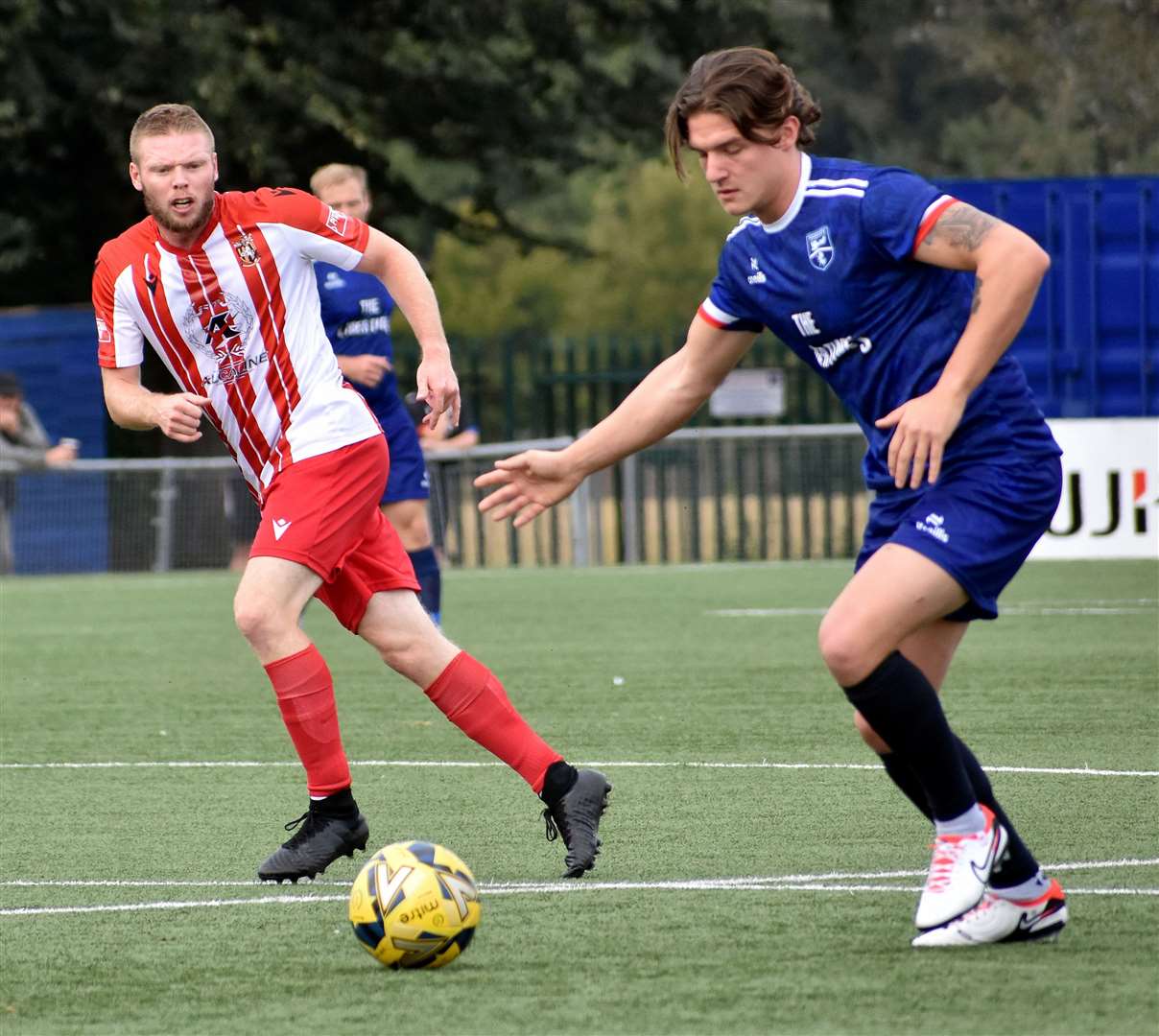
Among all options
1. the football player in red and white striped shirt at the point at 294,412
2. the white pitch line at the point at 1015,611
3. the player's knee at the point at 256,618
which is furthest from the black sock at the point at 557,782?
the white pitch line at the point at 1015,611

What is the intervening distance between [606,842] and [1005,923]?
5.52ft

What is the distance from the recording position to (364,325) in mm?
10805

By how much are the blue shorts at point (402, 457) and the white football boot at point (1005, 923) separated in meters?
6.20

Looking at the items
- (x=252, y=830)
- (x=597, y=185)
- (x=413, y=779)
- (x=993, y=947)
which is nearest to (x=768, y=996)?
(x=993, y=947)

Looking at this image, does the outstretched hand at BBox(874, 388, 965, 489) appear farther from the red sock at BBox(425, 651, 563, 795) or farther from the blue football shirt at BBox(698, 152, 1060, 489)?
the red sock at BBox(425, 651, 563, 795)

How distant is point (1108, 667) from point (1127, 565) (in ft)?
20.3

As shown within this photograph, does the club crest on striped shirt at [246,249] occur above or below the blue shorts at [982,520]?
above

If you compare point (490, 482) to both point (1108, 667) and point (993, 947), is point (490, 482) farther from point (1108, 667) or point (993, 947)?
point (1108, 667)

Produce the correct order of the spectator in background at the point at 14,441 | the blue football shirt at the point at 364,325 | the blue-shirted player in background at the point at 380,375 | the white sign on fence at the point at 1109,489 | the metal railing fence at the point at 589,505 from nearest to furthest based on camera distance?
the blue-shirted player in background at the point at 380,375 → the blue football shirt at the point at 364,325 → the white sign on fence at the point at 1109,489 → the spectator in background at the point at 14,441 → the metal railing fence at the point at 589,505

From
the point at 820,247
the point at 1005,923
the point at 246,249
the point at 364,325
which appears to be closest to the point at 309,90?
the point at 364,325

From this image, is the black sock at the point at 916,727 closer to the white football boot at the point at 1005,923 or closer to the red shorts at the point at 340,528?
the white football boot at the point at 1005,923

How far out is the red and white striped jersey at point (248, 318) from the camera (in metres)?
6.08

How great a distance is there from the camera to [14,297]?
25500 millimetres

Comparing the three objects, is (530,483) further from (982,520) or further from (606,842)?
(606,842)
